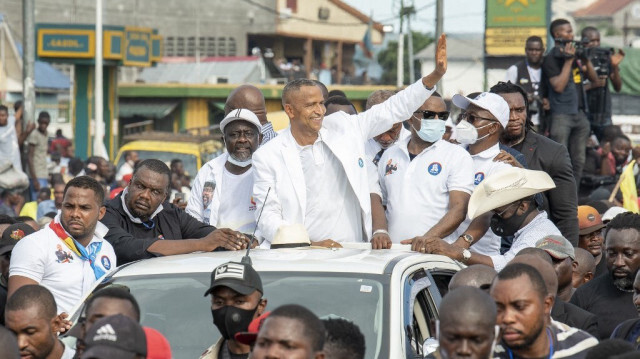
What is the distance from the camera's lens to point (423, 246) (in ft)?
24.0

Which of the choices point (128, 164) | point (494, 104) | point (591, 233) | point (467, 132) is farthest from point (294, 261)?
point (128, 164)

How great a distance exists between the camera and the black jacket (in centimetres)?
783

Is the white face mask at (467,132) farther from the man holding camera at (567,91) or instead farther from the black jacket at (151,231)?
the man holding camera at (567,91)

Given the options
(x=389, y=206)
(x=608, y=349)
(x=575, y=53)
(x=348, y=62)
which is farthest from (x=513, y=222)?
(x=348, y=62)

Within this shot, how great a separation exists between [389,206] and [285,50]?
2412 inches

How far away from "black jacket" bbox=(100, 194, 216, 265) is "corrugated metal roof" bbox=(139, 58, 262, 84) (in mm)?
47561

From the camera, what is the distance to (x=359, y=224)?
27.5 ft

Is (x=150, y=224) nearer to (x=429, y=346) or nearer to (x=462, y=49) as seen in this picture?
(x=429, y=346)

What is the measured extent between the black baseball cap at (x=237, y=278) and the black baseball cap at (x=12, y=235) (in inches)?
95.8

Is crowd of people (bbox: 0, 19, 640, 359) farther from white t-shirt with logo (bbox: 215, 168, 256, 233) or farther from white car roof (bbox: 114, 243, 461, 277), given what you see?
white car roof (bbox: 114, 243, 461, 277)

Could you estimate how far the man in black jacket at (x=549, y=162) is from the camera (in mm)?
9406

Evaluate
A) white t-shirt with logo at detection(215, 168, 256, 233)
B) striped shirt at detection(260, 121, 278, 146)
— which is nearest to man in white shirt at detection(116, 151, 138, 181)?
striped shirt at detection(260, 121, 278, 146)

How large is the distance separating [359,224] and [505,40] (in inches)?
717

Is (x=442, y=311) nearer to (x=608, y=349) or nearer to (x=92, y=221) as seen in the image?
(x=608, y=349)
